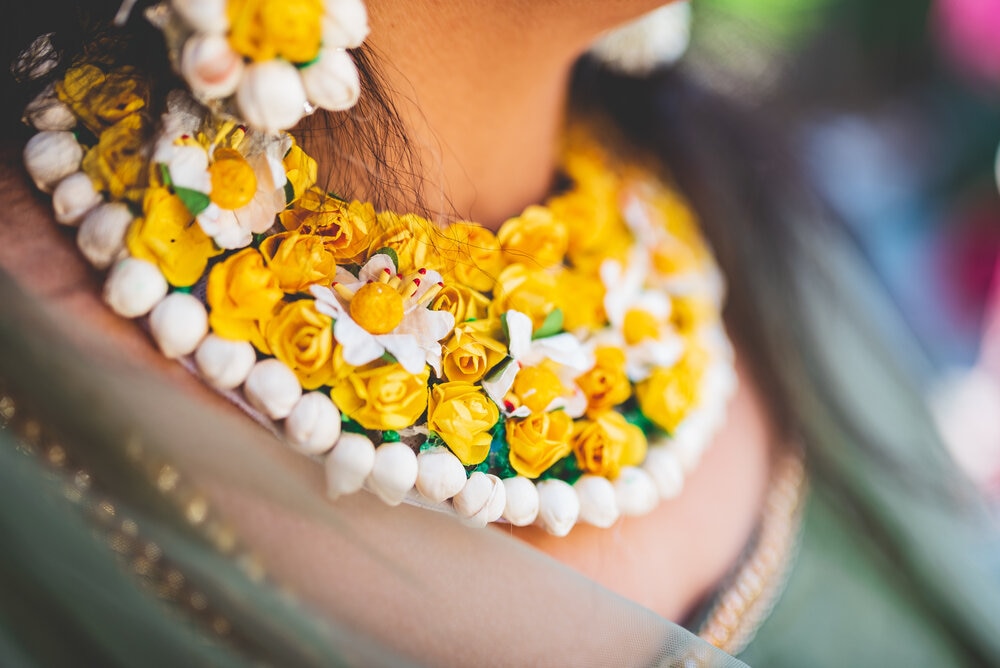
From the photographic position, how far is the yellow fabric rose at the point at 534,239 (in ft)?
1.95

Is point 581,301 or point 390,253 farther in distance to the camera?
point 581,301

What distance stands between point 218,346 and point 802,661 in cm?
61

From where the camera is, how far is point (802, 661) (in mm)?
680

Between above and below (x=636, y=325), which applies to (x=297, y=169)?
above

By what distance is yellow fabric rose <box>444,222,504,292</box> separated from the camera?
21.3 inches

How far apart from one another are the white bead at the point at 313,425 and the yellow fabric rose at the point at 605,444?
0.20m

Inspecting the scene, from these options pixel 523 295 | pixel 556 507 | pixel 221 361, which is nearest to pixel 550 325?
pixel 523 295

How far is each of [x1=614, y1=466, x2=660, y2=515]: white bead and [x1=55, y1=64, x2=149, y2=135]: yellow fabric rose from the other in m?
0.44

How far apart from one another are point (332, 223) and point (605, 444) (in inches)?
10.5

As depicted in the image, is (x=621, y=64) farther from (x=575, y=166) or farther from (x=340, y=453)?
(x=340, y=453)

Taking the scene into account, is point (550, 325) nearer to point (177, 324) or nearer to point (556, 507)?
point (556, 507)

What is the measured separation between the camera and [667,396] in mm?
615

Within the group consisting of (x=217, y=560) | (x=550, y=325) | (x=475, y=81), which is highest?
(x=475, y=81)

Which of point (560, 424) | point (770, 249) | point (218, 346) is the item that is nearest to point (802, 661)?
point (560, 424)
